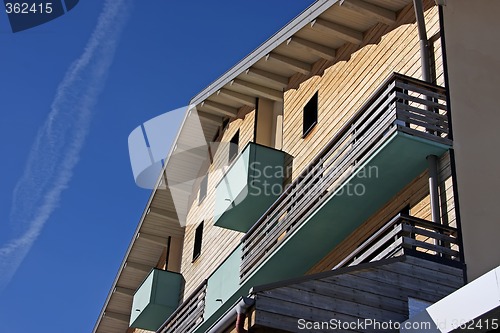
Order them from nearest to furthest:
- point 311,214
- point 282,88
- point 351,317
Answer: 1. point 351,317
2. point 311,214
3. point 282,88

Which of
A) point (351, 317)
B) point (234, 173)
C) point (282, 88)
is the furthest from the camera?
point (282, 88)

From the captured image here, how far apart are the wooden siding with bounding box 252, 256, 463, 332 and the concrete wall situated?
0.76m

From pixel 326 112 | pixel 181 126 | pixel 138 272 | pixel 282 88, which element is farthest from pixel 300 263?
pixel 138 272

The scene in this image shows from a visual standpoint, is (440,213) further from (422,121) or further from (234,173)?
(234,173)

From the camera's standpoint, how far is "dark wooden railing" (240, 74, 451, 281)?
13.9 metres

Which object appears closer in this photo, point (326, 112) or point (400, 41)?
point (400, 41)

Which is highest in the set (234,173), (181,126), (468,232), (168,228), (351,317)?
(181,126)

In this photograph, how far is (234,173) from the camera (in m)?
20.3

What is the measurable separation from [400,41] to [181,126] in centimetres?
1047

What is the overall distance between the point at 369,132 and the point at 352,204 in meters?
1.44

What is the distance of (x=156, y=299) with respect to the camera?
24.5 metres

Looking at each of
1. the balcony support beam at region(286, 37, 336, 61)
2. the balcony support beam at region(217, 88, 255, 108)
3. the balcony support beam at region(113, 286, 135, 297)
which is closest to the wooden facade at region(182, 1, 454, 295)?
the balcony support beam at region(286, 37, 336, 61)

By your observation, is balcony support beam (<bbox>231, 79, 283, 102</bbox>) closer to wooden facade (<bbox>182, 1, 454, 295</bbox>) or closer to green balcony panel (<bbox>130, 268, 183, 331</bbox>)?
wooden facade (<bbox>182, 1, 454, 295</bbox>)

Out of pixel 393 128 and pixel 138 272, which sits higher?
pixel 138 272
